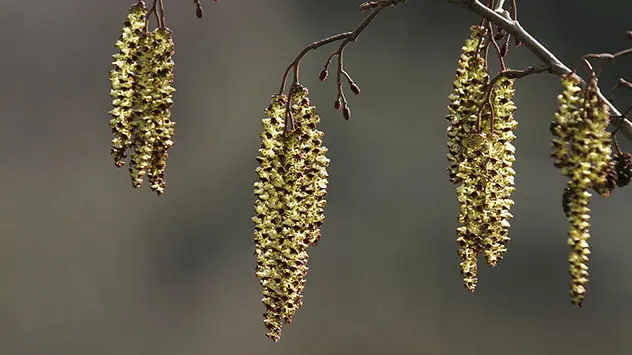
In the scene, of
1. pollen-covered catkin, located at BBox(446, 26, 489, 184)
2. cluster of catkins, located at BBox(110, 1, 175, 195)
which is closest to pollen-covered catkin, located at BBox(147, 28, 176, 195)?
cluster of catkins, located at BBox(110, 1, 175, 195)

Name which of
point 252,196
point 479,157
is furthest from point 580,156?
point 252,196

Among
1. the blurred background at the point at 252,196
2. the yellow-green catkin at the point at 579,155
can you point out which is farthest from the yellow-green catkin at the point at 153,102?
the blurred background at the point at 252,196

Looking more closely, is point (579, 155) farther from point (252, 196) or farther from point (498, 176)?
point (252, 196)

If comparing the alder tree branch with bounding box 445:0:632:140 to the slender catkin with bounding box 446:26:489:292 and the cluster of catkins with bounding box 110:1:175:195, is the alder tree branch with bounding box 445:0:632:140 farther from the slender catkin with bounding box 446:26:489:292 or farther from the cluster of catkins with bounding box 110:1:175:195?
the cluster of catkins with bounding box 110:1:175:195

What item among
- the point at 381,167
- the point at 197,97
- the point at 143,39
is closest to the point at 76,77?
the point at 197,97

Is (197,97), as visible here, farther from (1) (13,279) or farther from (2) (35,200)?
(1) (13,279)

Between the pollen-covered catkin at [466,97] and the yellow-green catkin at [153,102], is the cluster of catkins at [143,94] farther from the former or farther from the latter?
the pollen-covered catkin at [466,97]
